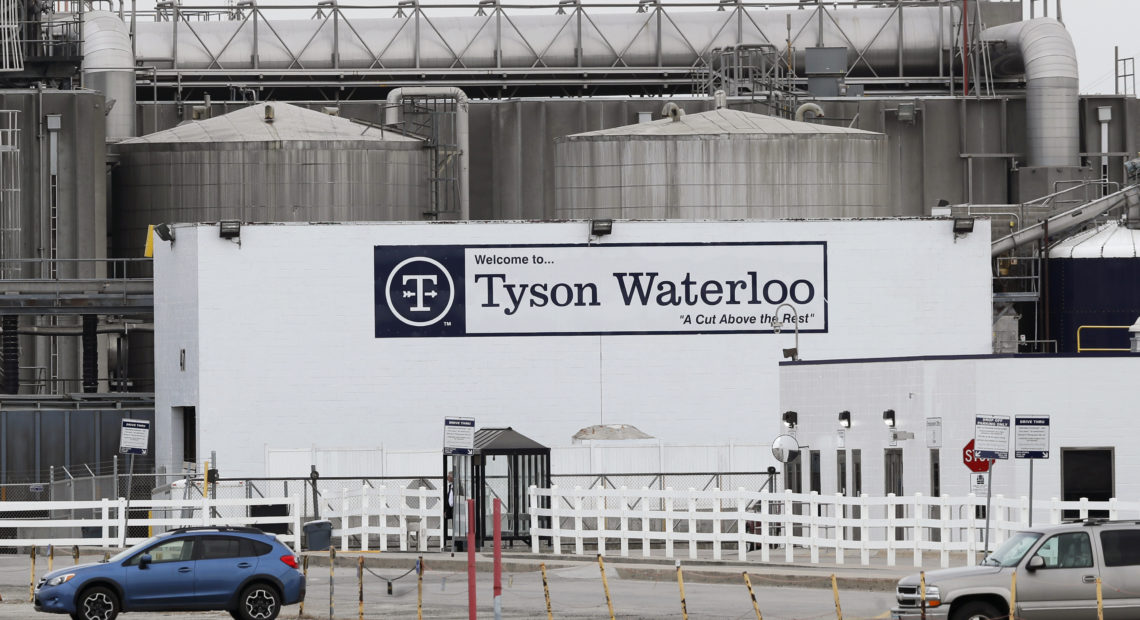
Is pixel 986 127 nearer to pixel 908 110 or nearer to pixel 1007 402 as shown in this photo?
pixel 908 110

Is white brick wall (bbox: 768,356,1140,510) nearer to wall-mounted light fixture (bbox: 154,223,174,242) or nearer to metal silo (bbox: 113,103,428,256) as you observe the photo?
wall-mounted light fixture (bbox: 154,223,174,242)

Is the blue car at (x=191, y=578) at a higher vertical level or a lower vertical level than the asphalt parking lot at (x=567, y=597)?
higher

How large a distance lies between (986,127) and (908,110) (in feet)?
13.2

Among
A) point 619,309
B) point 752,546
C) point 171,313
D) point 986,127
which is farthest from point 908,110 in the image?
point 752,546

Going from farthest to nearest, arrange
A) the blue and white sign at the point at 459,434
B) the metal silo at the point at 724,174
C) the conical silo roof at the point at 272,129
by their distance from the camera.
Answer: the conical silo roof at the point at 272,129, the metal silo at the point at 724,174, the blue and white sign at the point at 459,434

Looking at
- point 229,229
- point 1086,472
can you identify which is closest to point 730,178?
point 229,229

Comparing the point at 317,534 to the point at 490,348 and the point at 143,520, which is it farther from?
the point at 490,348

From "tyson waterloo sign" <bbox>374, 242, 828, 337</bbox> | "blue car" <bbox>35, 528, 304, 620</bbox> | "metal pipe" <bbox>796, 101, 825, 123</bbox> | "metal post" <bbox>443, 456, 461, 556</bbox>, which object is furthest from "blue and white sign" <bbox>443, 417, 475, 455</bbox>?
"metal pipe" <bbox>796, 101, 825, 123</bbox>

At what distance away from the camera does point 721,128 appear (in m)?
60.4

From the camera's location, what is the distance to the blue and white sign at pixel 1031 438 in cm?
2970

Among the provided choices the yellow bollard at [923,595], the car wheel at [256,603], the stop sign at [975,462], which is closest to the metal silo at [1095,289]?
the stop sign at [975,462]

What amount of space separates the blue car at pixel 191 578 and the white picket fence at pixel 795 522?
1064 centimetres

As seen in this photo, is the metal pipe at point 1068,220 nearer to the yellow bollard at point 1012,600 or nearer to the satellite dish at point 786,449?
the satellite dish at point 786,449

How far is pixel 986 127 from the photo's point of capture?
258ft
